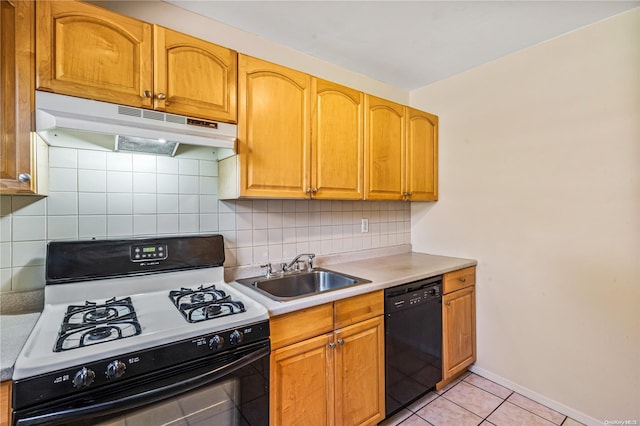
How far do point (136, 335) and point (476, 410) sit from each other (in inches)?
80.9

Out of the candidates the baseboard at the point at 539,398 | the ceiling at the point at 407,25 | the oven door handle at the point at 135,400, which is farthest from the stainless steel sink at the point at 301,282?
the ceiling at the point at 407,25

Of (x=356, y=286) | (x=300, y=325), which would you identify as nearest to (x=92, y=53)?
(x=300, y=325)

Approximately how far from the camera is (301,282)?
2.05 meters

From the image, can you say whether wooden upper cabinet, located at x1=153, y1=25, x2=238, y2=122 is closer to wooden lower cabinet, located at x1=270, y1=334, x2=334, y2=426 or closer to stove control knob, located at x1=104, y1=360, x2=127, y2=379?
stove control knob, located at x1=104, y1=360, x2=127, y2=379

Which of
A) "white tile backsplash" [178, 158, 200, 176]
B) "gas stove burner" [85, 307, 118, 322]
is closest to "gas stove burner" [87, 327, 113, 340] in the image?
"gas stove burner" [85, 307, 118, 322]

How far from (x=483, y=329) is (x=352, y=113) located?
1904mm

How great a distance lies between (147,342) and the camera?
1.03 metres

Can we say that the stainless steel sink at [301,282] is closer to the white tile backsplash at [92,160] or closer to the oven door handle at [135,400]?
the oven door handle at [135,400]

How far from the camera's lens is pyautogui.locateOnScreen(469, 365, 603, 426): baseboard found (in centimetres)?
187

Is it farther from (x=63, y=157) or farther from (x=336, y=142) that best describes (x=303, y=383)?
(x=63, y=157)

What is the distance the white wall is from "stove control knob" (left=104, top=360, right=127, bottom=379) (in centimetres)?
236

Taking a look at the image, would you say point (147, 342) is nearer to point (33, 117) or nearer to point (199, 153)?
point (33, 117)

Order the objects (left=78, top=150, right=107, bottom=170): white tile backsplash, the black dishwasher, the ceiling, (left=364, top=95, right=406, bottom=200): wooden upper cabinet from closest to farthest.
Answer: (left=78, top=150, right=107, bottom=170): white tile backsplash, the ceiling, the black dishwasher, (left=364, top=95, right=406, bottom=200): wooden upper cabinet

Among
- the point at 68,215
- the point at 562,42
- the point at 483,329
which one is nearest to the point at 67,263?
the point at 68,215
